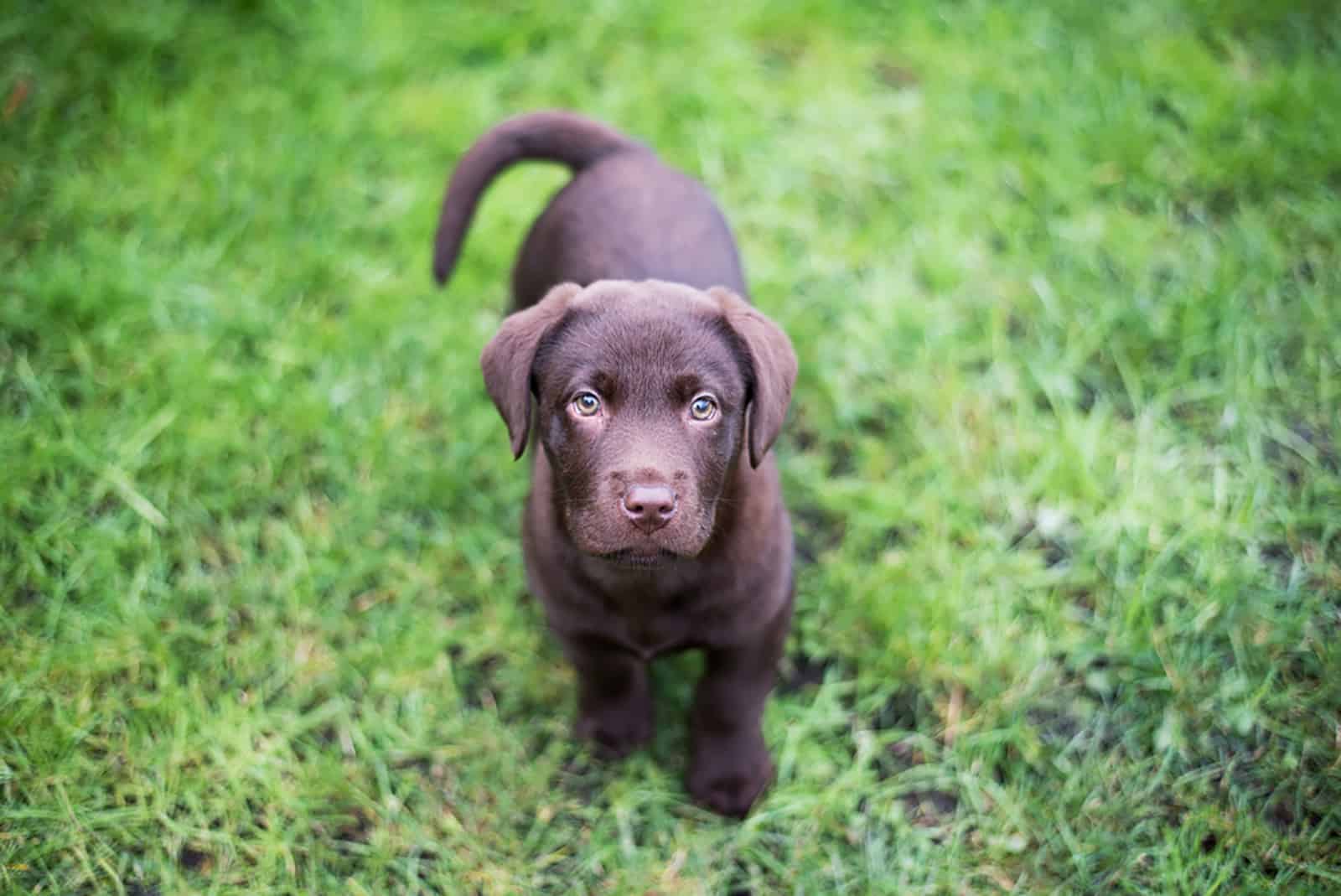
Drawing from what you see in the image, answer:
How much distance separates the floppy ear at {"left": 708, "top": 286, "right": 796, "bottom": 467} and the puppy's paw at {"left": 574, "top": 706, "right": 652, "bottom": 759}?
904 mm

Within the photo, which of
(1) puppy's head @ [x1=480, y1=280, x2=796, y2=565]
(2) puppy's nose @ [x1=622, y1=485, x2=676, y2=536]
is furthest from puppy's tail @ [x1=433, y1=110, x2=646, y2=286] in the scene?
(2) puppy's nose @ [x1=622, y1=485, x2=676, y2=536]

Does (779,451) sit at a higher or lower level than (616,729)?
higher

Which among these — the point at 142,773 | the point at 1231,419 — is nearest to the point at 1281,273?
the point at 1231,419

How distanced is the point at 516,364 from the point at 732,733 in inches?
46.3

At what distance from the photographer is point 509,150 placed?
11.9ft

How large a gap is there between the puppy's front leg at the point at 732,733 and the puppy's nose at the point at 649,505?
2.26 ft

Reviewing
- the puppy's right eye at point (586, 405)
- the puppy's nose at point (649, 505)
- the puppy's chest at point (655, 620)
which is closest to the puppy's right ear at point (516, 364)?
the puppy's right eye at point (586, 405)

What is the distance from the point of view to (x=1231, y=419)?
3.91 m

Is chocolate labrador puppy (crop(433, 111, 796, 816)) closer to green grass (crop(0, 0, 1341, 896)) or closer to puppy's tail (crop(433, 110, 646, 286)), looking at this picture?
puppy's tail (crop(433, 110, 646, 286))

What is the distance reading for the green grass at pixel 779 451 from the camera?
124 inches

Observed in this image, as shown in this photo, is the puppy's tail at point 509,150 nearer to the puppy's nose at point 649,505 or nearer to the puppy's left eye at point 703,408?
the puppy's left eye at point 703,408

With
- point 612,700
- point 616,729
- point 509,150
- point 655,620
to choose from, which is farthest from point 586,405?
point 509,150

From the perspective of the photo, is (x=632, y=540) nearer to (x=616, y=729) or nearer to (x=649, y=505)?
(x=649, y=505)

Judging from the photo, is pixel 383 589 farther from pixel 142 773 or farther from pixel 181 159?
pixel 181 159
